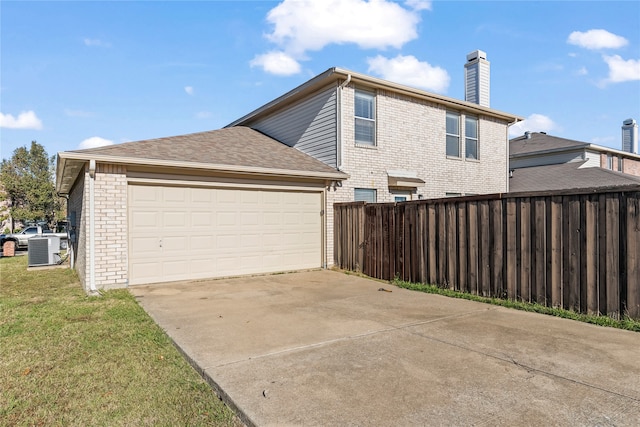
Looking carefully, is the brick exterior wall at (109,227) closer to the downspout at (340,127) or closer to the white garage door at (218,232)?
the white garage door at (218,232)

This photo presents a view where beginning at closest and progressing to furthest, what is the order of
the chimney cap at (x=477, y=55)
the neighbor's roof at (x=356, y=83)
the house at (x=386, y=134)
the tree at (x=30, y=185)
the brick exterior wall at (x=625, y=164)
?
1. the neighbor's roof at (x=356, y=83)
2. the house at (x=386, y=134)
3. the chimney cap at (x=477, y=55)
4. the brick exterior wall at (x=625, y=164)
5. the tree at (x=30, y=185)

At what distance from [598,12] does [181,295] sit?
38.4 ft

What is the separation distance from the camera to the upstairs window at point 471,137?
14578 millimetres

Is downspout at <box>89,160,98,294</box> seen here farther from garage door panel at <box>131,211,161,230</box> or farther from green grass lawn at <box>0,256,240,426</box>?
green grass lawn at <box>0,256,240,426</box>

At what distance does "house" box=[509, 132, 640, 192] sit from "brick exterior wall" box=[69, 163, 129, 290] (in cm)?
1706

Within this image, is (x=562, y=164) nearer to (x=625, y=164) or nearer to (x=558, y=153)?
(x=558, y=153)

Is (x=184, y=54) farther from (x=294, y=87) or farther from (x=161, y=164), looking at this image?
(x=161, y=164)

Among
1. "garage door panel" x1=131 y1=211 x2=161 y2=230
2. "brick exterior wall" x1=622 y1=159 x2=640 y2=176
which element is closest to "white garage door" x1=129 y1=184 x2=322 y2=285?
"garage door panel" x1=131 y1=211 x2=161 y2=230

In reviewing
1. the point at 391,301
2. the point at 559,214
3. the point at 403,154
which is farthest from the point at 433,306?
the point at 403,154

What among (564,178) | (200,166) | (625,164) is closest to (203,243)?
(200,166)

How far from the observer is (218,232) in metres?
9.41

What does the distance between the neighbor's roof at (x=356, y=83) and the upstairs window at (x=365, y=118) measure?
0.36 meters

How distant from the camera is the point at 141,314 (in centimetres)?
595

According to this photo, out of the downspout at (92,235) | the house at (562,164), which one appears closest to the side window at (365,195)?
the downspout at (92,235)
